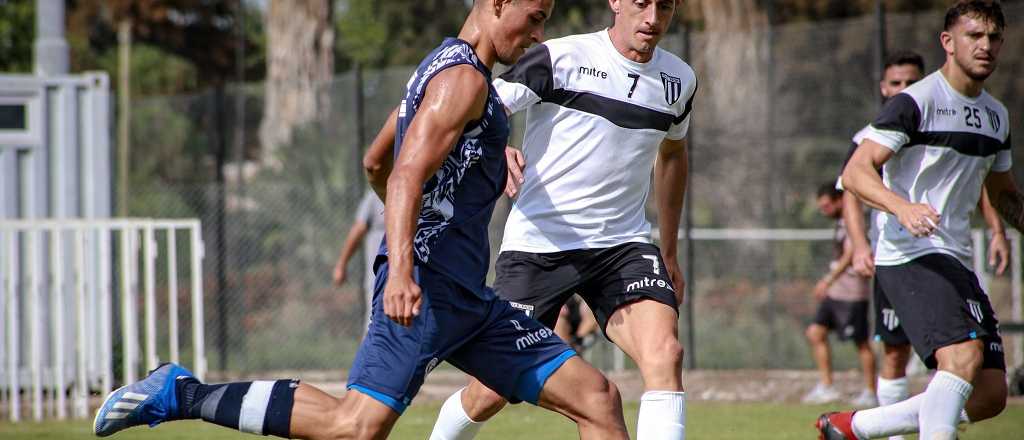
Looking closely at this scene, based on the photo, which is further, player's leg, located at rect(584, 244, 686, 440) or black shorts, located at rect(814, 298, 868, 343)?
black shorts, located at rect(814, 298, 868, 343)

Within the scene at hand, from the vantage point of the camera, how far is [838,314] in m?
10.9

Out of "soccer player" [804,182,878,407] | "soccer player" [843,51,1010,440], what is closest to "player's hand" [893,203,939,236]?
"soccer player" [843,51,1010,440]

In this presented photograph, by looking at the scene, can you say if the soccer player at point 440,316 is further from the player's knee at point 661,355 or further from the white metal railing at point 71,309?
the white metal railing at point 71,309

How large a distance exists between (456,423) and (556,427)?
10.7ft

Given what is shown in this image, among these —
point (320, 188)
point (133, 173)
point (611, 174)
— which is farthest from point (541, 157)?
point (133, 173)

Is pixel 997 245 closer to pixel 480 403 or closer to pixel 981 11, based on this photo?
pixel 981 11

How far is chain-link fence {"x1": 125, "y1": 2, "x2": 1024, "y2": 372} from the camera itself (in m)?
12.6

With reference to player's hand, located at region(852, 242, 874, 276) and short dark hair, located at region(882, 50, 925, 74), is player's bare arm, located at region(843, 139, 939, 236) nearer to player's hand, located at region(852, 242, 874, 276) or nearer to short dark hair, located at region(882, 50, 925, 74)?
player's hand, located at region(852, 242, 874, 276)

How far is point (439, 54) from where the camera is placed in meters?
4.44

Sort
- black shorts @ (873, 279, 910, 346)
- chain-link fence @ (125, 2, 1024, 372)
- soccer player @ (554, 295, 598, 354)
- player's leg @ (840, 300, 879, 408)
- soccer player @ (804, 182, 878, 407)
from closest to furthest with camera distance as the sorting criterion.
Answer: black shorts @ (873, 279, 910, 346)
player's leg @ (840, 300, 879, 408)
soccer player @ (804, 182, 878, 407)
soccer player @ (554, 295, 598, 354)
chain-link fence @ (125, 2, 1024, 372)

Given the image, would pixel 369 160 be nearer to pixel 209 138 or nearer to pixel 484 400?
pixel 484 400

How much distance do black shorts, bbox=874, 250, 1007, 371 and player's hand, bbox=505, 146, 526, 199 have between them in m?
1.93

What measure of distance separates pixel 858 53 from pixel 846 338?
110 inches

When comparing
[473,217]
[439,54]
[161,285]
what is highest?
[439,54]
